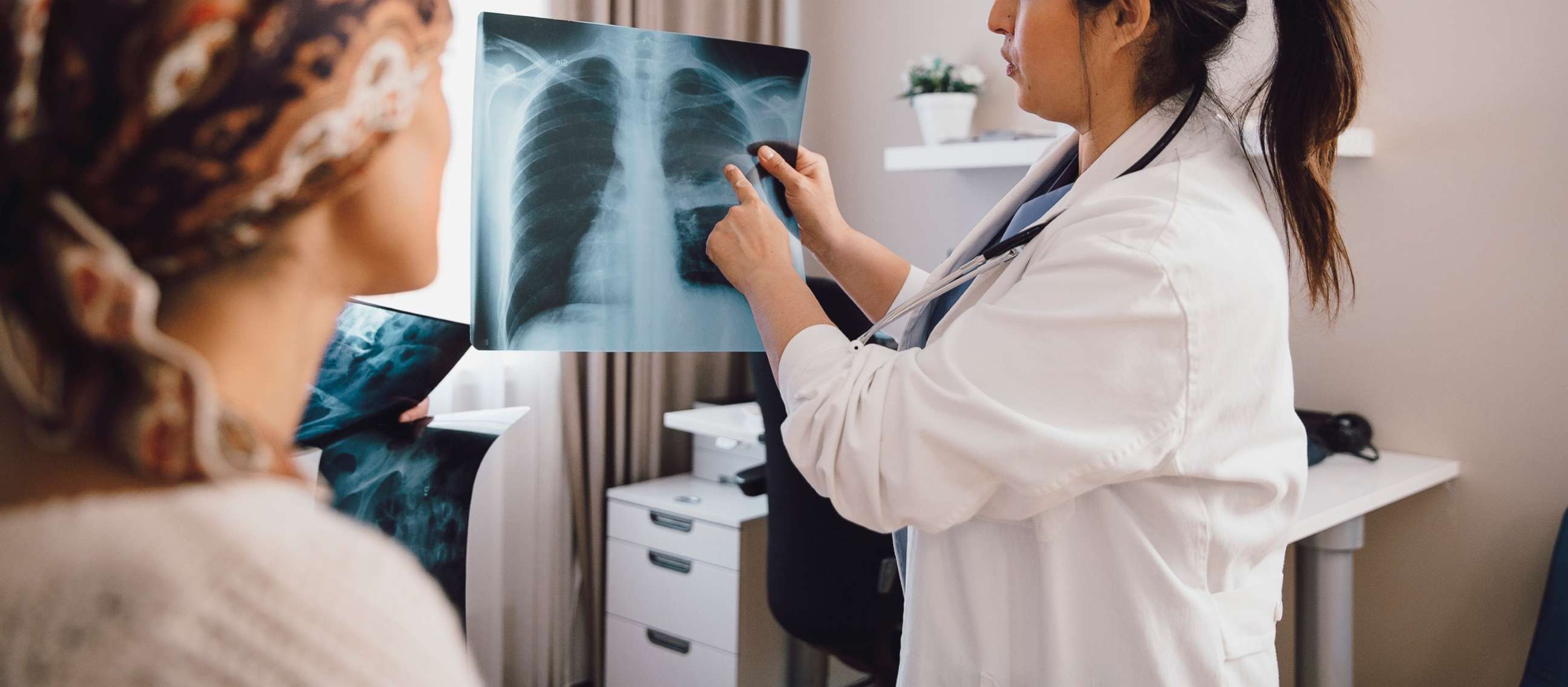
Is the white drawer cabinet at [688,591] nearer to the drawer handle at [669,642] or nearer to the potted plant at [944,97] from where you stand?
the drawer handle at [669,642]

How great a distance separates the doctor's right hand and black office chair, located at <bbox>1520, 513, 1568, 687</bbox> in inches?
54.7

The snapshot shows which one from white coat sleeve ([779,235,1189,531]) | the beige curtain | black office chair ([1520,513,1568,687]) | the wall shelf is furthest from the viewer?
the beige curtain

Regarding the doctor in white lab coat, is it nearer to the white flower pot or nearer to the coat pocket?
the coat pocket

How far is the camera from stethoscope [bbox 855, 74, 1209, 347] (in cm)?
100

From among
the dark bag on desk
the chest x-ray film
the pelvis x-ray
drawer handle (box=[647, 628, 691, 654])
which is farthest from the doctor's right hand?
drawer handle (box=[647, 628, 691, 654])

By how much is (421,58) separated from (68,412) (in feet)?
0.48

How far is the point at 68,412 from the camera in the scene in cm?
30

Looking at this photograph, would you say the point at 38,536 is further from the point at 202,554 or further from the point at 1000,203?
the point at 1000,203

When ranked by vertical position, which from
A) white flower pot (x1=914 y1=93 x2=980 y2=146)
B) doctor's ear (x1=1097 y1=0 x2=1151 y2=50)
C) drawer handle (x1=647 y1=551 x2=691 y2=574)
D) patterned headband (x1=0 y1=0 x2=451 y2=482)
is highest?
white flower pot (x1=914 y1=93 x2=980 y2=146)

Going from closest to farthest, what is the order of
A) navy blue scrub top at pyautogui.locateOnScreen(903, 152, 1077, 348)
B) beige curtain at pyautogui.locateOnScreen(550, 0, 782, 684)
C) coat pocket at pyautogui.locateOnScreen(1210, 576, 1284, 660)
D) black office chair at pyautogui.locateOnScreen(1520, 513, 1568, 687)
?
1. coat pocket at pyautogui.locateOnScreen(1210, 576, 1284, 660)
2. navy blue scrub top at pyautogui.locateOnScreen(903, 152, 1077, 348)
3. black office chair at pyautogui.locateOnScreen(1520, 513, 1568, 687)
4. beige curtain at pyautogui.locateOnScreen(550, 0, 782, 684)

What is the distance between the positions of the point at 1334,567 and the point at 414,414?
1.58 metres

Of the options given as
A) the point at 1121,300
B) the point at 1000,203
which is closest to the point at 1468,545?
the point at 1000,203

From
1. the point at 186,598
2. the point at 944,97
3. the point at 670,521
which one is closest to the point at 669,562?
the point at 670,521

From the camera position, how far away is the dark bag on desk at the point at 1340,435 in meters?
2.06
